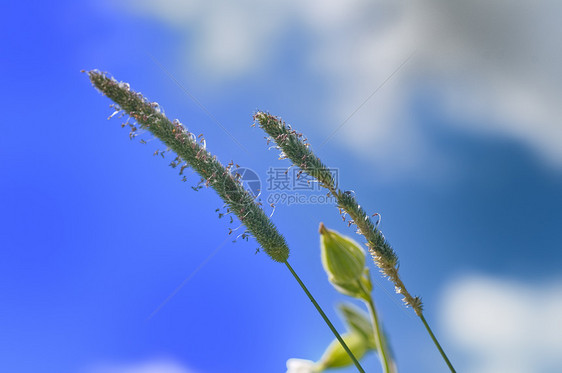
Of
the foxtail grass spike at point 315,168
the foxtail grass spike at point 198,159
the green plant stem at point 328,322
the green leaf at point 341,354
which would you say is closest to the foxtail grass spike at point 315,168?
the foxtail grass spike at point 315,168

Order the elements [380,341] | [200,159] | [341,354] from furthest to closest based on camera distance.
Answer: [200,159], [341,354], [380,341]

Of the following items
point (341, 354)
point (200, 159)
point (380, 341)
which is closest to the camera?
point (380, 341)

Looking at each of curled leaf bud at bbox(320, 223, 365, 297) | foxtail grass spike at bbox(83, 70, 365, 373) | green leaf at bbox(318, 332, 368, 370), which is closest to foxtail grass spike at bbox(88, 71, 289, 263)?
foxtail grass spike at bbox(83, 70, 365, 373)

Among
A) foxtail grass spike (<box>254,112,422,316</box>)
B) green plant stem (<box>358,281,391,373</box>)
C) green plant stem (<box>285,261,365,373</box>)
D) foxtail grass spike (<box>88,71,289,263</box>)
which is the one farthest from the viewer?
foxtail grass spike (<box>254,112,422,316</box>)

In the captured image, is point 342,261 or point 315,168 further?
point 315,168

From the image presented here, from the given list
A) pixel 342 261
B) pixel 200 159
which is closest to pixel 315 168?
pixel 200 159

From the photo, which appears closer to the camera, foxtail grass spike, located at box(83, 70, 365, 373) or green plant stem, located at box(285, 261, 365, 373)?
green plant stem, located at box(285, 261, 365, 373)

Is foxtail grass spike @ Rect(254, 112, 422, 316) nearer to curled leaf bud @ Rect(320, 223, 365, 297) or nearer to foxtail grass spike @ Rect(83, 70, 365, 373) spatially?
foxtail grass spike @ Rect(83, 70, 365, 373)

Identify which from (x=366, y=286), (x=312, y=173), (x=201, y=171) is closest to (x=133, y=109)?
(x=201, y=171)

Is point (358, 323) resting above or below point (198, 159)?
below

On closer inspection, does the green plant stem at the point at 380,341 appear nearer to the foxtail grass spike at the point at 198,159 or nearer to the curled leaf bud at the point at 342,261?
the curled leaf bud at the point at 342,261

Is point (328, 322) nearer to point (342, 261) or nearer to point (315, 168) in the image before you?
point (342, 261)
